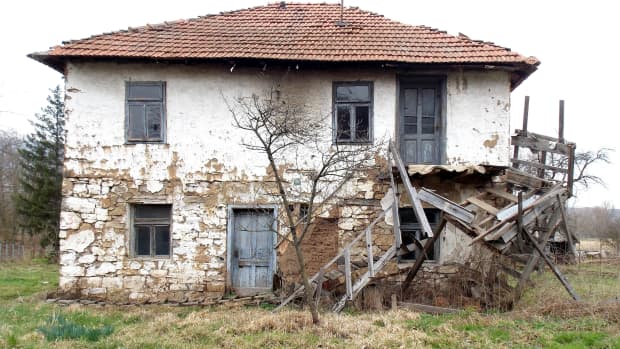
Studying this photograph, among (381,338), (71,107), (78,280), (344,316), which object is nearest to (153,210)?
(78,280)

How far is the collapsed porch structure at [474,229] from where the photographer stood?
26.1ft

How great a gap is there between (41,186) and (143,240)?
16678 mm

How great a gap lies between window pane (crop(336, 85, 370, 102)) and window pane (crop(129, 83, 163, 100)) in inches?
Result: 154

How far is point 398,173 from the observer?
9.52 meters

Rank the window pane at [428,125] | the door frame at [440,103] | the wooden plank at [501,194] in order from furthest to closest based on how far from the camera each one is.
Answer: the window pane at [428,125] < the door frame at [440,103] < the wooden plank at [501,194]

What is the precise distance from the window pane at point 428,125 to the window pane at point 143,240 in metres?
6.45

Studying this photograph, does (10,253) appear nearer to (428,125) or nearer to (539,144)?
(428,125)

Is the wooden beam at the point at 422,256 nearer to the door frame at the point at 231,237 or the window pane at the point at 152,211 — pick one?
the door frame at the point at 231,237

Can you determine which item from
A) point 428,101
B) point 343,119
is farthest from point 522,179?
point 343,119

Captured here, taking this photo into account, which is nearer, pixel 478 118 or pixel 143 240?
pixel 478 118

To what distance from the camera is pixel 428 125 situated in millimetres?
10312

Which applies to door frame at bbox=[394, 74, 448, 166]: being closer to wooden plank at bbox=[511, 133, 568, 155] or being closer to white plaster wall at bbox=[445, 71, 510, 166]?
white plaster wall at bbox=[445, 71, 510, 166]

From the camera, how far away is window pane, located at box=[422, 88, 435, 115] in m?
10.3

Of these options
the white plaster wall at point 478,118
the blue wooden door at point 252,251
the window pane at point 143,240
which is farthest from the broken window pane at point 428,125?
the window pane at point 143,240
